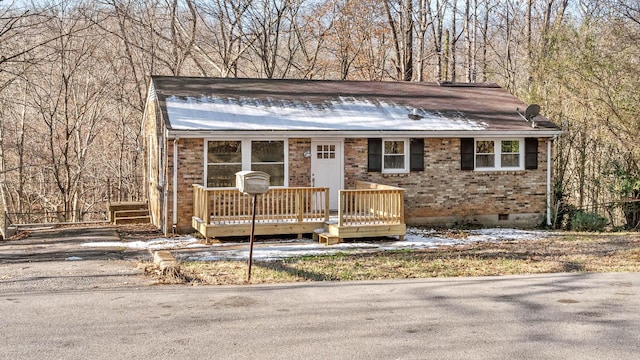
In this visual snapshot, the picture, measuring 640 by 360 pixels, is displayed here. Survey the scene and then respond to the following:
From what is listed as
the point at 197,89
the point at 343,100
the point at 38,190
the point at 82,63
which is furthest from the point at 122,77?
the point at 343,100

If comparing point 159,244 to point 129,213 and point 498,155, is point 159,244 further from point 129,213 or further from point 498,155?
point 498,155

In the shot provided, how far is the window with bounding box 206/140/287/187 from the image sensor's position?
49.3 ft

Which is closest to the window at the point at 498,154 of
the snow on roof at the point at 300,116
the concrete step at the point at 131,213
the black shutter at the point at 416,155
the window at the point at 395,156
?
the snow on roof at the point at 300,116

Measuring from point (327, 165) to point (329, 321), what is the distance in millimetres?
9462

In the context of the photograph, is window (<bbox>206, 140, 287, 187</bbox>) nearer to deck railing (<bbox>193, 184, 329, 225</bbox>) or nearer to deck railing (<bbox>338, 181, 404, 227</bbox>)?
deck railing (<bbox>193, 184, 329, 225</bbox>)

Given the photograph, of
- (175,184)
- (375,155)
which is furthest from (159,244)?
(375,155)

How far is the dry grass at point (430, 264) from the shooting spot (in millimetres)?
9688

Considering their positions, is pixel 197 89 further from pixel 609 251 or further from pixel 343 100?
pixel 609 251

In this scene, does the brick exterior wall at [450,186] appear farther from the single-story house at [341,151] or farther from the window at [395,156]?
the window at [395,156]

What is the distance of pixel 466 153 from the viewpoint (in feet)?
55.8

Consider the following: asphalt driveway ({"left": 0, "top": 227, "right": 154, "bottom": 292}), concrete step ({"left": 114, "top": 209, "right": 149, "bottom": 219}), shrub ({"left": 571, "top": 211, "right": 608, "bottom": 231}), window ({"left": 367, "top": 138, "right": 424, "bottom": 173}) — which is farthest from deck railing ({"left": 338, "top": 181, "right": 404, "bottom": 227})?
concrete step ({"left": 114, "top": 209, "right": 149, "bottom": 219})

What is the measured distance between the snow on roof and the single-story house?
3cm

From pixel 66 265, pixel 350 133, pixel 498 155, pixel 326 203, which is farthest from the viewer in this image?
pixel 498 155

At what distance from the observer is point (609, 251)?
12.6 m
